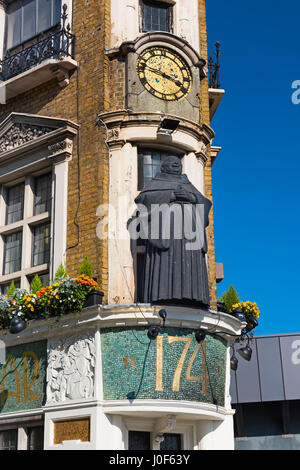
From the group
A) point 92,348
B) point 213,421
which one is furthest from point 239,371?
point 92,348

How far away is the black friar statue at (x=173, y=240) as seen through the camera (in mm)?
14547

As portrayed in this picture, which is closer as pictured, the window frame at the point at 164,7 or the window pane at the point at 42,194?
the window pane at the point at 42,194

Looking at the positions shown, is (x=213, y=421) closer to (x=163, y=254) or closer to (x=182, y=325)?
(x=182, y=325)

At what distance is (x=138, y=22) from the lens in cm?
1739

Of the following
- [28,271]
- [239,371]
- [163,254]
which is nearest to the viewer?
[163,254]

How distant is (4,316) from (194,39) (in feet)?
26.1

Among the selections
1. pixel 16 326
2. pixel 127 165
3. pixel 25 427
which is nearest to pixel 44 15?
pixel 127 165

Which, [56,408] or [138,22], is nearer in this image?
[56,408]

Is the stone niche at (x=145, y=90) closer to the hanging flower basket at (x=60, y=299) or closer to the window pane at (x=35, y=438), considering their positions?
the hanging flower basket at (x=60, y=299)

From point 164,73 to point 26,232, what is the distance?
4830 millimetres

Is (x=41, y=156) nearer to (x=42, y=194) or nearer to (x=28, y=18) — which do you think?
(x=42, y=194)

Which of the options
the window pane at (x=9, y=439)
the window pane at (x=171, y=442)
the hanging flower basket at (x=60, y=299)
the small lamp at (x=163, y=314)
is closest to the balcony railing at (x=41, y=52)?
the hanging flower basket at (x=60, y=299)

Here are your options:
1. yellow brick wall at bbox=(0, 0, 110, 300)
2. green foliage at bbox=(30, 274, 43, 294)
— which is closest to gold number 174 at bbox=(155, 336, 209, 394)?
yellow brick wall at bbox=(0, 0, 110, 300)

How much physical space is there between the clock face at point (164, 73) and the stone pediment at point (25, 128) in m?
1.96
